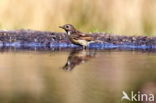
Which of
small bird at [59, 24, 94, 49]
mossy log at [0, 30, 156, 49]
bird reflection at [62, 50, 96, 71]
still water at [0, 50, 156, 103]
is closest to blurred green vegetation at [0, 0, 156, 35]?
mossy log at [0, 30, 156, 49]

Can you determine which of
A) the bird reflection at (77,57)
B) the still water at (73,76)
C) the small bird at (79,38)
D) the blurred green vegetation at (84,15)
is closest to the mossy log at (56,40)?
the small bird at (79,38)

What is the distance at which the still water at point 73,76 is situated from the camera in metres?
4.96

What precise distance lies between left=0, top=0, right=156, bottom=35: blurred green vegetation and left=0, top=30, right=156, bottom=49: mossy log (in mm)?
700

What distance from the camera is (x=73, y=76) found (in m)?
5.83

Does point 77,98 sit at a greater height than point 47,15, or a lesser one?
lesser

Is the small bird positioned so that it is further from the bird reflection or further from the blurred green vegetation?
the blurred green vegetation

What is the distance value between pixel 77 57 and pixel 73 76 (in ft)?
4.93

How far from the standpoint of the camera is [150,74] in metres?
5.96

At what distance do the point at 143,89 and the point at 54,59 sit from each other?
2.11 metres

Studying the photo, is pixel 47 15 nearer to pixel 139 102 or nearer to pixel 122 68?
pixel 122 68

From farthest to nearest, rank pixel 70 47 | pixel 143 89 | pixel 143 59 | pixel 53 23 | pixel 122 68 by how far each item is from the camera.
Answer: pixel 53 23, pixel 70 47, pixel 143 59, pixel 122 68, pixel 143 89

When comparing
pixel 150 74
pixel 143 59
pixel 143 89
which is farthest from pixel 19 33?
pixel 143 89

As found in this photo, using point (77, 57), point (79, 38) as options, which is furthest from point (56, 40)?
point (77, 57)

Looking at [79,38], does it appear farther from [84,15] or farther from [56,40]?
[84,15]
